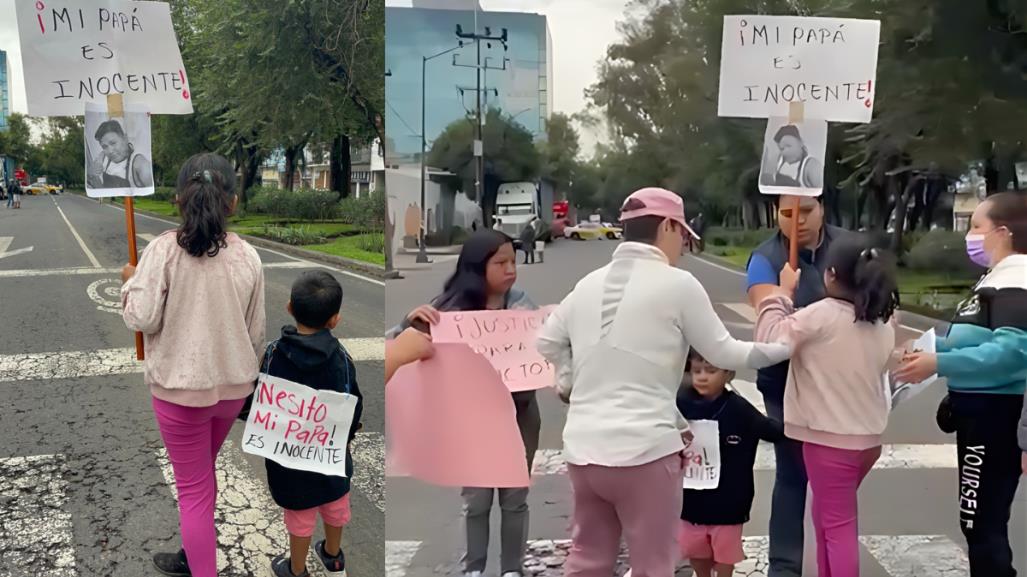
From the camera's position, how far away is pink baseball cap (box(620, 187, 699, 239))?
7.83ft

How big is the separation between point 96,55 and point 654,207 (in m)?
2.29

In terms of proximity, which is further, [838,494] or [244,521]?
[244,521]

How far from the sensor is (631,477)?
2.27 meters

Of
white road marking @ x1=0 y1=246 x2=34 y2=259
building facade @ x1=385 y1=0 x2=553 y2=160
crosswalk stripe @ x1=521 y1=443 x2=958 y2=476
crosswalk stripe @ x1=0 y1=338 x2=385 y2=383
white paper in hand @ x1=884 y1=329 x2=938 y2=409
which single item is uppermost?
building facade @ x1=385 y1=0 x2=553 y2=160

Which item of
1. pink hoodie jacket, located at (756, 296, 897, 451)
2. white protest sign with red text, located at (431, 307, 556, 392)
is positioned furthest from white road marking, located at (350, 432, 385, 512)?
pink hoodie jacket, located at (756, 296, 897, 451)

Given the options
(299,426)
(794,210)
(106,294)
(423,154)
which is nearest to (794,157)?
(794,210)

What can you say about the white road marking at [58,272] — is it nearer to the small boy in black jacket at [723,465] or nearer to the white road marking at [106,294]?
the white road marking at [106,294]

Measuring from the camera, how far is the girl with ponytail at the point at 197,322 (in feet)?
9.04

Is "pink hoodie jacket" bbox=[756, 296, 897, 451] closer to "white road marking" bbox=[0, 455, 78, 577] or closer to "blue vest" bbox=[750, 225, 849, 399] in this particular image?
"blue vest" bbox=[750, 225, 849, 399]

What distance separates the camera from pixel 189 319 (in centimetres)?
277

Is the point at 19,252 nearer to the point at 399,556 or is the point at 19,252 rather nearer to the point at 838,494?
the point at 399,556

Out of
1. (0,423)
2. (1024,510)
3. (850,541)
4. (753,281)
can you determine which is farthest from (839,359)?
(0,423)

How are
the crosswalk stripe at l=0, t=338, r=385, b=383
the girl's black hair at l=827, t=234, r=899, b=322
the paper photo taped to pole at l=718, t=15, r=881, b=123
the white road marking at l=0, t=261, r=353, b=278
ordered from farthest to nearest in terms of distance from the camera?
1. the white road marking at l=0, t=261, r=353, b=278
2. the crosswalk stripe at l=0, t=338, r=385, b=383
3. the paper photo taped to pole at l=718, t=15, r=881, b=123
4. the girl's black hair at l=827, t=234, r=899, b=322

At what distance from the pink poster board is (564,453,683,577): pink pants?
0.67m
